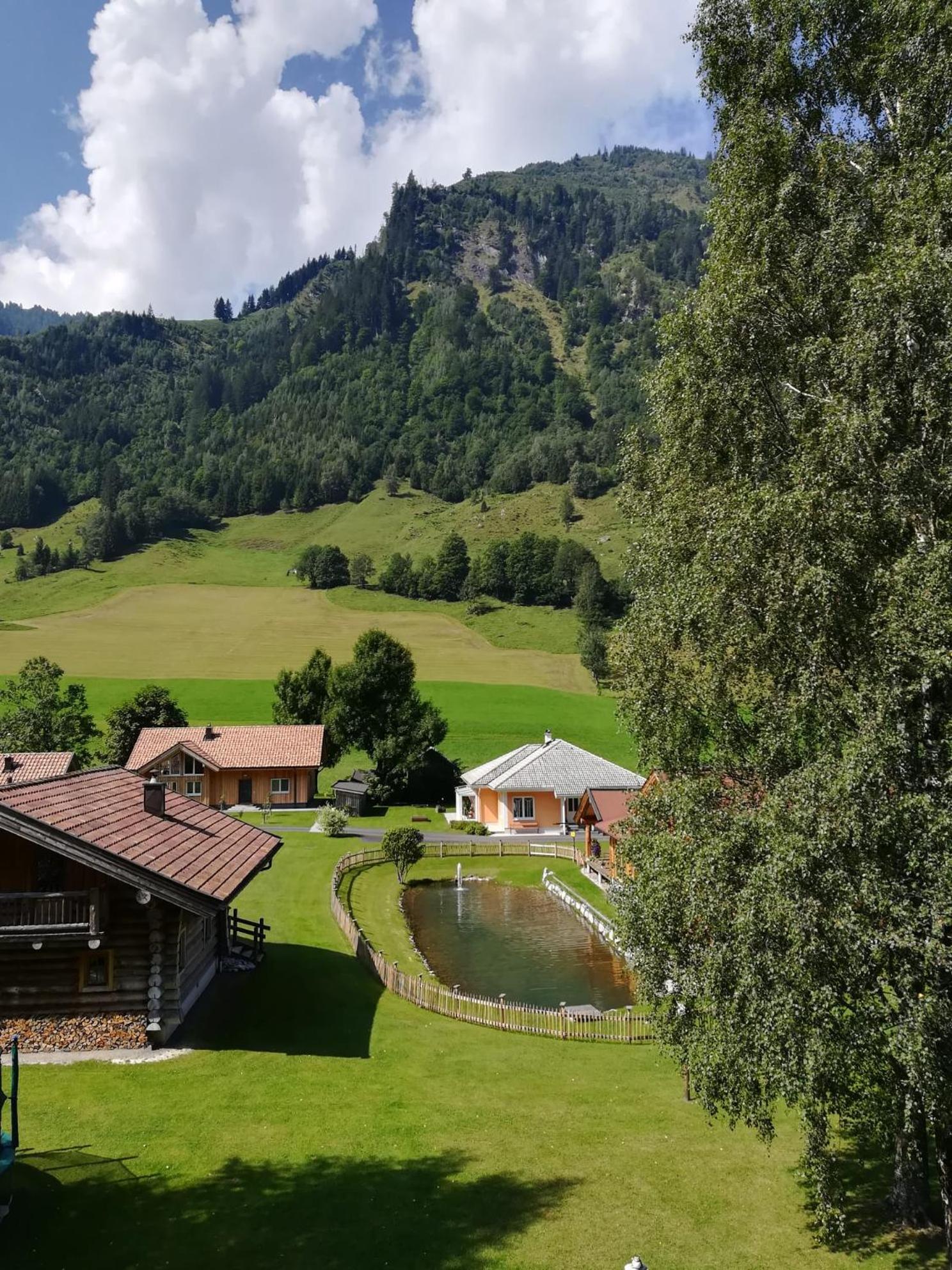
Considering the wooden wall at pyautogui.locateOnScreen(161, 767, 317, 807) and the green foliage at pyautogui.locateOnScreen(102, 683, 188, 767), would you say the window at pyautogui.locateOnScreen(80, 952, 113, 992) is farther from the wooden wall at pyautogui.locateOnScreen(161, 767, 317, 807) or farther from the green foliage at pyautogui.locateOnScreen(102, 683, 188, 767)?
the green foliage at pyautogui.locateOnScreen(102, 683, 188, 767)

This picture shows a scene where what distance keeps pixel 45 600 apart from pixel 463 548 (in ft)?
244

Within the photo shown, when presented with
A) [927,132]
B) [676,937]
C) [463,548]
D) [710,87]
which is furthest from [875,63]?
[463,548]

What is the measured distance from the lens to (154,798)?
78.6ft

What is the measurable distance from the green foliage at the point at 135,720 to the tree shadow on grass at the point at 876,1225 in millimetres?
67158

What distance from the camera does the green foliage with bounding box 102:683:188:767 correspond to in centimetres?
7281

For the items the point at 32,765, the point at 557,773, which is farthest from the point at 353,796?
the point at 32,765

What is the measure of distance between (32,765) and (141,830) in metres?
32.4

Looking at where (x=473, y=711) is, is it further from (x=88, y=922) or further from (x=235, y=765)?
(x=88, y=922)

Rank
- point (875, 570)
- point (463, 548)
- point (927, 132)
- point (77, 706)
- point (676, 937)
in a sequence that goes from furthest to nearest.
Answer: point (463, 548) → point (77, 706) → point (927, 132) → point (676, 937) → point (875, 570)

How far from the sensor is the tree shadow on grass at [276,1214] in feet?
39.9

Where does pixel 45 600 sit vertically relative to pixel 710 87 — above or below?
above

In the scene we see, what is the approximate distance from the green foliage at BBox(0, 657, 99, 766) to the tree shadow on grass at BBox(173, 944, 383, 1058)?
41.4m

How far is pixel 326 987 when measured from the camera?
2612cm

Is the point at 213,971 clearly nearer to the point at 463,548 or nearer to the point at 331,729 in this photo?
the point at 331,729
